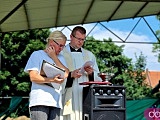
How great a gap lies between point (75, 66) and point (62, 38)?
0.57m

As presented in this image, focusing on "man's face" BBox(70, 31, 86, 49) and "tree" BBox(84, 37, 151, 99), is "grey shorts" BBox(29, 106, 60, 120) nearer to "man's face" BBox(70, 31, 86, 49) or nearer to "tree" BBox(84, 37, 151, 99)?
"man's face" BBox(70, 31, 86, 49)

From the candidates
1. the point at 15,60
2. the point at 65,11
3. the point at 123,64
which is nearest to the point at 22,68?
the point at 15,60

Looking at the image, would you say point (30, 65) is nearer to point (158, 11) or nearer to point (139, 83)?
point (158, 11)

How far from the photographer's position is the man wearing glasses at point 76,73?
350 centimetres

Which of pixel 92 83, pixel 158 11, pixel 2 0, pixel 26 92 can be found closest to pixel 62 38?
pixel 92 83

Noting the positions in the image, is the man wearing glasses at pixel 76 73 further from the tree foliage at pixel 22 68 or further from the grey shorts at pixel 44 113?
the tree foliage at pixel 22 68
